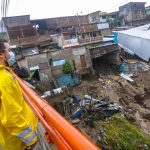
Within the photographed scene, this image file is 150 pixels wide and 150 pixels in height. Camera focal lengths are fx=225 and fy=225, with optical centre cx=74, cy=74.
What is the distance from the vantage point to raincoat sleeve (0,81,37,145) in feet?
6.49

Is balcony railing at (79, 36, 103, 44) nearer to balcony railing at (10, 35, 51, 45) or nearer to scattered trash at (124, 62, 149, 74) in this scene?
balcony railing at (10, 35, 51, 45)

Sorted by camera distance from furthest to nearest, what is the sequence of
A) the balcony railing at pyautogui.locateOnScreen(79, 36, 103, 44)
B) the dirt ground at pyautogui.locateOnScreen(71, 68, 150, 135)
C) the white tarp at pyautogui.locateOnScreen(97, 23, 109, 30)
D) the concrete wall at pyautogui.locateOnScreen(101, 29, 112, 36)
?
the concrete wall at pyautogui.locateOnScreen(101, 29, 112, 36) → the white tarp at pyautogui.locateOnScreen(97, 23, 109, 30) → the balcony railing at pyautogui.locateOnScreen(79, 36, 103, 44) → the dirt ground at pyautogui.locateOnScreen(71, 68, 150, 135)

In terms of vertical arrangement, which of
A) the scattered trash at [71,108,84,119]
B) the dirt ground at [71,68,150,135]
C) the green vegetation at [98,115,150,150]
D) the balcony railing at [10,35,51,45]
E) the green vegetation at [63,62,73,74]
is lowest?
the dirt ground at [71,68,150,135]

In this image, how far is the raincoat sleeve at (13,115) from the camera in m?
1.98

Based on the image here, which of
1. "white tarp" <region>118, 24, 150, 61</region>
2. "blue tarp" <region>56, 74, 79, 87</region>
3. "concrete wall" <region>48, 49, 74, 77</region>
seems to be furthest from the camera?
"white tarp" <region>118, 24, 150, 61</region>

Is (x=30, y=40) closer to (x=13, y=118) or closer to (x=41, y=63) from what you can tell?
(x=41, y=63)

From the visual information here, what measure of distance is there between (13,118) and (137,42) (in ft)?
85.5

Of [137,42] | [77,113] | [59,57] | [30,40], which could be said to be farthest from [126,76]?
[30,40]

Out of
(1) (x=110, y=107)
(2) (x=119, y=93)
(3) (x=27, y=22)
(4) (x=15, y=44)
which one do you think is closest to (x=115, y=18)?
(3) (x=27, y=22)

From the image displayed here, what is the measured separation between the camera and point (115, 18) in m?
40.9

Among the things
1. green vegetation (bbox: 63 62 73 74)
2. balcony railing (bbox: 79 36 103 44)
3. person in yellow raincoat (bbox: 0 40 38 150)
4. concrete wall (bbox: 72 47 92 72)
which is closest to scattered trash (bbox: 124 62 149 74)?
concrete wall (bbox: 72 47 92 72)

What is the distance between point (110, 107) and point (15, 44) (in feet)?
55.0

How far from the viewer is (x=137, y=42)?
26.5 m

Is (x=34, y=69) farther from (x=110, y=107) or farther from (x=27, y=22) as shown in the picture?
(x=27, y=22)
